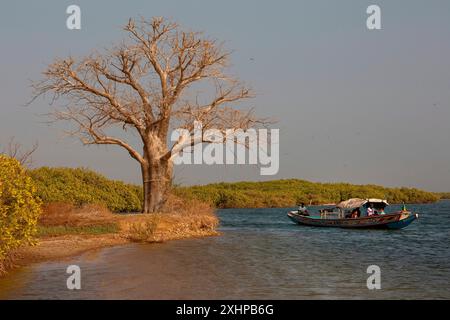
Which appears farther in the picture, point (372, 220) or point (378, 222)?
point (372, 220)

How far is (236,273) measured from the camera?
1764 centimetres

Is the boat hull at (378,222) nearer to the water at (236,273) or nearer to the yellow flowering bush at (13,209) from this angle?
the water at (236,273)

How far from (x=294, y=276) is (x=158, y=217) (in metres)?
11.5

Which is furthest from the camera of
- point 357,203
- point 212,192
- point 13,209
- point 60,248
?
point 212,192

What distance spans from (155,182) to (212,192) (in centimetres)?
6236

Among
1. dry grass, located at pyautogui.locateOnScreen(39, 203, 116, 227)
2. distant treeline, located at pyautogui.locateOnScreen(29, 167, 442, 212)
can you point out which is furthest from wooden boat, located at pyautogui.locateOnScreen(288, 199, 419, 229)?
dry grass, located at pyautogui.locateOnScreen(39, 203, 116, 227)

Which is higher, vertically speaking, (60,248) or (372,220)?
(60,248)

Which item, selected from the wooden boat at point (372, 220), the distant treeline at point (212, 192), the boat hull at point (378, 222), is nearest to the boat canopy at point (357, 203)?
the wooden boat at point (372, 220)

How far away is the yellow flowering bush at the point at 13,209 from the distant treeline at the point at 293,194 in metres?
69.1

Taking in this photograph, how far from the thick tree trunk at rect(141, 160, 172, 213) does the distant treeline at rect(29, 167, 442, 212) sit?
1582 millimetres

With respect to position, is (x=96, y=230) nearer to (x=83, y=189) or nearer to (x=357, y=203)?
(x=357, y=203)

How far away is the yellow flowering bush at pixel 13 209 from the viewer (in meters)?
15.3

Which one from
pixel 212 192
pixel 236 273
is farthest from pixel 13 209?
pixel 212 192
